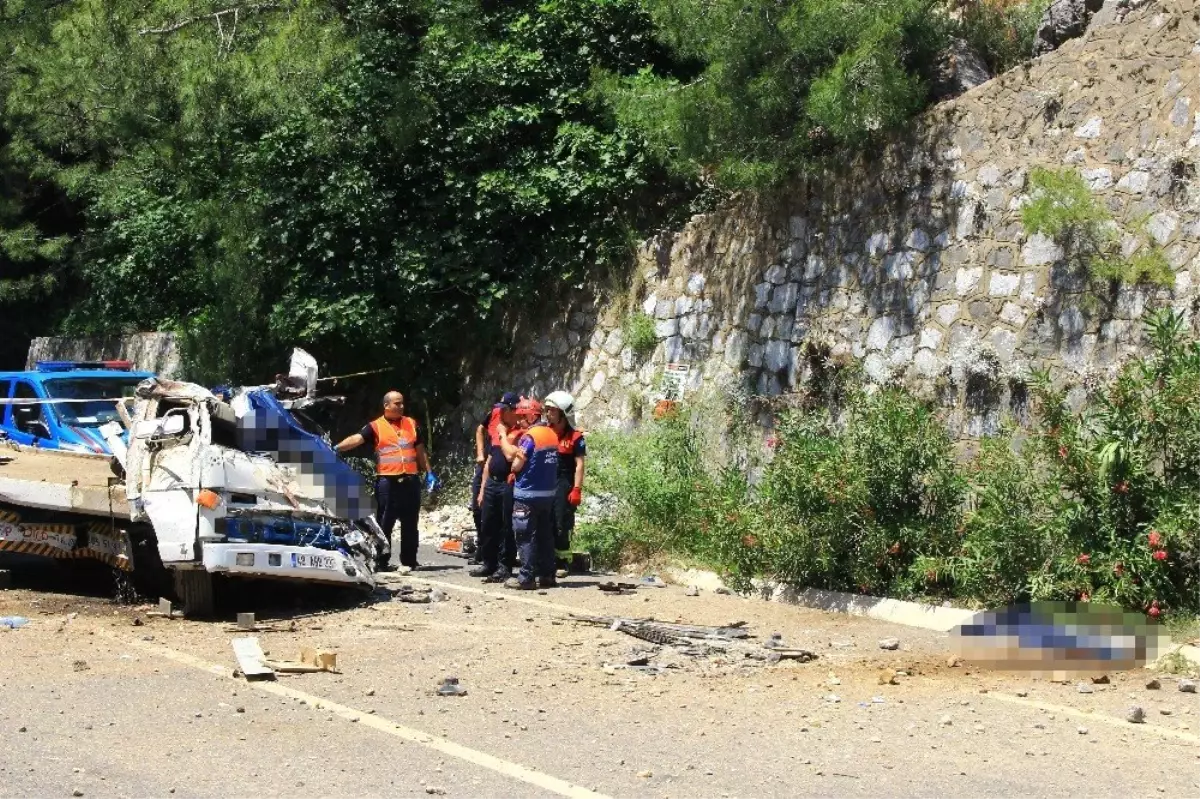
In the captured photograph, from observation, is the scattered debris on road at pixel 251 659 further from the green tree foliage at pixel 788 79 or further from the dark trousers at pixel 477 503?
the green tree foliage at pixel 788 79

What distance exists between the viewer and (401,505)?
1424cm

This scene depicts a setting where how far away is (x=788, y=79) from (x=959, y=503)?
206 inches

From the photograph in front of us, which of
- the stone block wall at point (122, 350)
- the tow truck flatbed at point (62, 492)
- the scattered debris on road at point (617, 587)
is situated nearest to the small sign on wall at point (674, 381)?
the scattered debris on road at point (617, 587)

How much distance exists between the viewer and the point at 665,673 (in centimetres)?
930

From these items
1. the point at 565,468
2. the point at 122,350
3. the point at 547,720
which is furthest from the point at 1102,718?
the point at 122,350

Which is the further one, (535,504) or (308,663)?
(535,504)

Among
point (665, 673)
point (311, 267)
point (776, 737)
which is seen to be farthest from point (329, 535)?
point (311, 267)

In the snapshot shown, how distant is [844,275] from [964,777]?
9033 mm

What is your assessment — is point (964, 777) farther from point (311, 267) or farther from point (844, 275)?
point (311, 267)

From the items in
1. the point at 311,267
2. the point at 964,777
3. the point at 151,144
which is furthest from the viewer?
the point at 151,144

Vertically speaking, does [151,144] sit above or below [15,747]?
above

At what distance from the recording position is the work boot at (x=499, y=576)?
13.6m

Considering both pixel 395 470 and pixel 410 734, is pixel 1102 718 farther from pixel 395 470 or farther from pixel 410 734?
pixel 395 470

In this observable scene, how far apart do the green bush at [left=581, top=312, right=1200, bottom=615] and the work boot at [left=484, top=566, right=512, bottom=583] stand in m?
1.27
